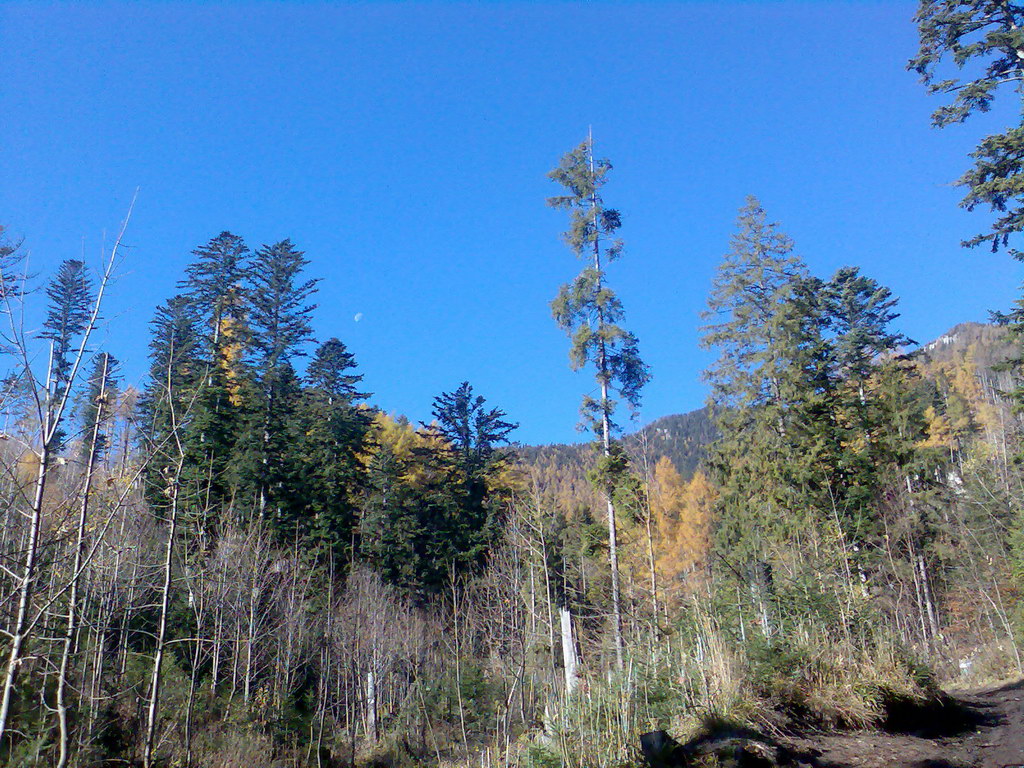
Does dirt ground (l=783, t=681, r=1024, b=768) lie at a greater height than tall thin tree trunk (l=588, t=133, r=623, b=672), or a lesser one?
lesser

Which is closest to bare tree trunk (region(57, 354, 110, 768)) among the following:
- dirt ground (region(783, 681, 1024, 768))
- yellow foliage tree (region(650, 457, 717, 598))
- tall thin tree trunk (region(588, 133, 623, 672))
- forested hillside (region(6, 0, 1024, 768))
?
forested hillside (region(6, 0, 1024, 768))

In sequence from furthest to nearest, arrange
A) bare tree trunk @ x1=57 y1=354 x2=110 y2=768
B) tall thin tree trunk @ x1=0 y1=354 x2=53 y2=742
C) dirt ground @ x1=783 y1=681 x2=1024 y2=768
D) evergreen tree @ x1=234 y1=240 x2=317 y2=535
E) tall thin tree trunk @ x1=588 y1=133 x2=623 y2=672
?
evergreen tree @ x1=234 y1=240 x2=317 y2=535, tall thin tree trunk @ x1=588 y1=133 x2=623 y2=672, dirt ground @ x1=783 y1=681 x2=1024 y2=768, bare tree trunk @ x1=57 y1=354 x2=110 y2=768, tall thin tree trunk @ x1=0 y1=354 x2=53 y2=742

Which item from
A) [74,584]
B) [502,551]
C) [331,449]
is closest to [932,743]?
[74,584]

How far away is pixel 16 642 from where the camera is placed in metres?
3.60

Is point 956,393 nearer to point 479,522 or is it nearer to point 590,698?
point 479,522

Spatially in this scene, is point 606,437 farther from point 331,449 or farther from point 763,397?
point 331,449

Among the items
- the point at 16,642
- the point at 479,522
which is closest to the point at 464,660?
the point at 479,522

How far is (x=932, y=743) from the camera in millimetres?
6344

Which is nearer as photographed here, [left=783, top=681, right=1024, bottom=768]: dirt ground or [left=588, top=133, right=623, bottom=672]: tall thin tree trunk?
[left=783, top=681, right=1024, bottom=768]: dirt ground

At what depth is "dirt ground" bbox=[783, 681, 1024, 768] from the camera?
5.69 metres

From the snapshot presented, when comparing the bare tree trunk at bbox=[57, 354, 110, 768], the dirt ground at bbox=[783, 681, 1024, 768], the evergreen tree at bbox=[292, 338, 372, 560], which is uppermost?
the evergreen tree at bbox=[292, 338, 372, 560]

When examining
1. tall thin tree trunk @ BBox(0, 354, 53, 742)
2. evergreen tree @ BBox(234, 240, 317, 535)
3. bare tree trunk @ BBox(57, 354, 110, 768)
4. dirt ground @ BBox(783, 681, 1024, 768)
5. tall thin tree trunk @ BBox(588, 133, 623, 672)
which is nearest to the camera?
tall thin tree trunk @ BBox(0, 354, 53, 742)

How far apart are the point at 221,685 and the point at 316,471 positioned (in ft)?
39.9

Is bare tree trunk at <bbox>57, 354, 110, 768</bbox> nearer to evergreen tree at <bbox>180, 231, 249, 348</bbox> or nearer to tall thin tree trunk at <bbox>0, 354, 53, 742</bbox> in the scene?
tall thin tree trunk at <bbox>0, 354, 53, 742</bbox>
